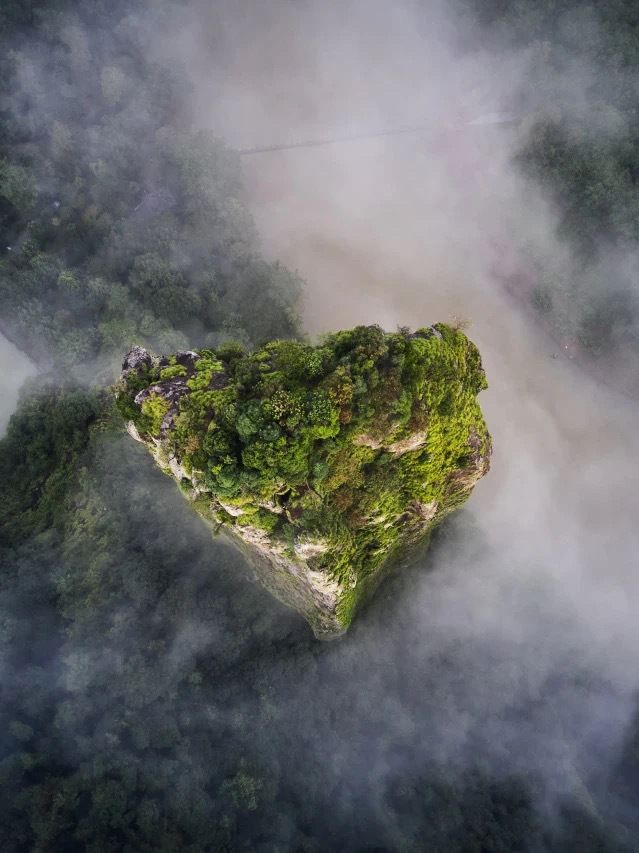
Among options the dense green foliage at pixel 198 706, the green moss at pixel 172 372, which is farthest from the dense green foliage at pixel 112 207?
the green moss at pixel 172 372

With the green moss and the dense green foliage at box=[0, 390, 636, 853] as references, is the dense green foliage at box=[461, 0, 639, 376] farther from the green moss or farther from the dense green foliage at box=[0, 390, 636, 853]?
the green moss

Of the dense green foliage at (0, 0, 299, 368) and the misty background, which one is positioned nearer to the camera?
the misty background

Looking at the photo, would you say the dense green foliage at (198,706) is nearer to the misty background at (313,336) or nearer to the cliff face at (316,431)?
the misty background at (313,336)

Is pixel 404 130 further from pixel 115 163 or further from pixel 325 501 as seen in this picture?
pixel 325 501

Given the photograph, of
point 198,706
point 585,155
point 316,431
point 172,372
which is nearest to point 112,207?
point 172,372

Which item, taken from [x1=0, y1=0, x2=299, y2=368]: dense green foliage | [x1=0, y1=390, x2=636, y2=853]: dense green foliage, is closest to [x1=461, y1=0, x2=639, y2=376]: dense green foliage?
[x1=0, y1=390, x2=636, y2=853]: dense green foliage

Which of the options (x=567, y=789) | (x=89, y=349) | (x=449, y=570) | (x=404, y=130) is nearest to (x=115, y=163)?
(x=89, y=349)
